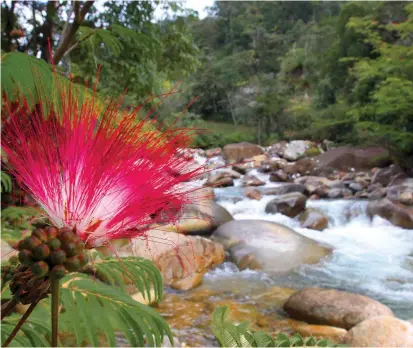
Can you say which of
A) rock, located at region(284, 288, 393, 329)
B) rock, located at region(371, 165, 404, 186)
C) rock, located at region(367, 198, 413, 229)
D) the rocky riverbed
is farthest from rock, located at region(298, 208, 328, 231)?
rock, located at region(284, 288, 393, 329)

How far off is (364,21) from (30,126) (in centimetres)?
1460

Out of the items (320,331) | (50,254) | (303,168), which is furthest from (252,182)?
(50,254)

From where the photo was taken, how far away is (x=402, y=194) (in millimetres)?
8453

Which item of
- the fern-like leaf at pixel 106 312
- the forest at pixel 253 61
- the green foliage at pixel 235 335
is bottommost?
the fern-like leaf at pixel 106 312

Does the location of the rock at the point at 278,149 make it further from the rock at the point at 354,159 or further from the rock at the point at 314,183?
the rock at the point at 314,183

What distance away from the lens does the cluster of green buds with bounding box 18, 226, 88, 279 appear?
394 mm

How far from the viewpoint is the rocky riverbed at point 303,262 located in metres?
4.02

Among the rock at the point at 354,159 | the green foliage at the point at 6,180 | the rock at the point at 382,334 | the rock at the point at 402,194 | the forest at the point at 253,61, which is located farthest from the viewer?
the rock at the point at 354,159

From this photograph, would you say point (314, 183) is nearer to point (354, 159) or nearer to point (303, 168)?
point (303, 168)

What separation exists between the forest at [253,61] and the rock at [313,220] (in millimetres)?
2378

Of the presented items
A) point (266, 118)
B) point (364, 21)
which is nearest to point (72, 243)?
point (364, 21)

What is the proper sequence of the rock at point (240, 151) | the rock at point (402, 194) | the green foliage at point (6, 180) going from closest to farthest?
the green foliage at point (6, 180) < the rock at point (402, 194) < the rock at point (240, 151)

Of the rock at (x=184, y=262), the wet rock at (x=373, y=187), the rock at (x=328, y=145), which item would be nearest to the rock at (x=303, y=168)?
the rock at (x=328, y=145)

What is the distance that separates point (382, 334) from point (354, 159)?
1093 cm
